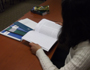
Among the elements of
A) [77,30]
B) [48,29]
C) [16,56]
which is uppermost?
[77,30]

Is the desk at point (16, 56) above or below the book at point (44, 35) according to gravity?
below

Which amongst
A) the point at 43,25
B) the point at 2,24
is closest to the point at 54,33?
the point at 43,25

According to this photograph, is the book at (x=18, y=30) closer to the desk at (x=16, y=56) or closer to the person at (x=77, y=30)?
the desk at (x=16, y=56)

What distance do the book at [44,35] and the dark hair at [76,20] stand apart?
7.3 inches

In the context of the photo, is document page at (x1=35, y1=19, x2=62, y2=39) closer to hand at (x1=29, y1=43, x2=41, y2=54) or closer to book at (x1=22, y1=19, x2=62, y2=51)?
book at (x1=22, y1=19, x2=62, y2=51)

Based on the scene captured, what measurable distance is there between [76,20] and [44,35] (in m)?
0.37

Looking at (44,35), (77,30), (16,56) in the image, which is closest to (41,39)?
(44,35)

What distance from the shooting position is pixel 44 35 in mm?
837

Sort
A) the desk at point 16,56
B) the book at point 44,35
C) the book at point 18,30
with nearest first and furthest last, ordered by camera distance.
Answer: the desk at point 16,56
the book at point 44,35
the book at point 18,30

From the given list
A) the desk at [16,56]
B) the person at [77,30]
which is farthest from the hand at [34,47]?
the person at [77,30]

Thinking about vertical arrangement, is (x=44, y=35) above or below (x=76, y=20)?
below

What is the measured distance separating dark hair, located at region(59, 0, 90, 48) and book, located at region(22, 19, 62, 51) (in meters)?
0.18

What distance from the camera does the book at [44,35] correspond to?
2.49ft

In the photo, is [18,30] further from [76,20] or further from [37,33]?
[76,20]
